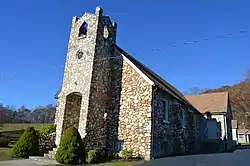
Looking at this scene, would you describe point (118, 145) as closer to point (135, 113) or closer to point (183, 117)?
point (135, 113)

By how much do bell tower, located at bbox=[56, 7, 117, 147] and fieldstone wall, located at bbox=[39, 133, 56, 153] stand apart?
929mm

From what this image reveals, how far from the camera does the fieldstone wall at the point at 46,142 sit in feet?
57.7

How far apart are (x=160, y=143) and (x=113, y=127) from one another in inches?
130

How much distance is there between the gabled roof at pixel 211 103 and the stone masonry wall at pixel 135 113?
668 inches

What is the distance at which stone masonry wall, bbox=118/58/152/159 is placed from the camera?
642 inches

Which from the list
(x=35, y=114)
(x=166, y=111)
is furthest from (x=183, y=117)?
(x=35, y=114)

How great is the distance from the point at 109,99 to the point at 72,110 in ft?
9.04

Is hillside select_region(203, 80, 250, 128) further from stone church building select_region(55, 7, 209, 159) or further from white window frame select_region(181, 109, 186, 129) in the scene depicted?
stone church building select_region(55, 7, 209, 159)

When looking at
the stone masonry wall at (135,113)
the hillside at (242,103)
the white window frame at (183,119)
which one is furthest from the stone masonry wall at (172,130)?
the hillside at (242,103)

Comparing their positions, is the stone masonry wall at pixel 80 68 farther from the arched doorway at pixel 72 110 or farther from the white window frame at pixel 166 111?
the white window frame at pixel 166 111

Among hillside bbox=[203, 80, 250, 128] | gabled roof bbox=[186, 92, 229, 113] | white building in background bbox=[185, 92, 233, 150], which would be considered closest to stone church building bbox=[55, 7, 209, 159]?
white building in background bbox=[185, 92, 233, 150]

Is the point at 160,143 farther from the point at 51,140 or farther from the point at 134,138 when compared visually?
the point at 51,140

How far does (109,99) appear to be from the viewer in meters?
18.4

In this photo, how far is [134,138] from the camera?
1673 centimetres
